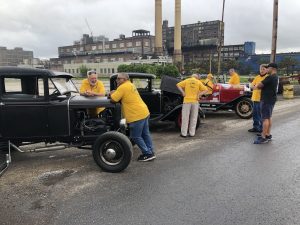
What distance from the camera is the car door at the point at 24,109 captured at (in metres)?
5.95

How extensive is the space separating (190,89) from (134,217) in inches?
209

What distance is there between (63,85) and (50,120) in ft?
2.81

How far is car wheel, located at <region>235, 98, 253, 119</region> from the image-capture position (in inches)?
471

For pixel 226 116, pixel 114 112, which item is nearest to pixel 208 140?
pixel 114 112

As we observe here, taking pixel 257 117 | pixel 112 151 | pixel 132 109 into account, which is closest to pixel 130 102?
pixel 132 109

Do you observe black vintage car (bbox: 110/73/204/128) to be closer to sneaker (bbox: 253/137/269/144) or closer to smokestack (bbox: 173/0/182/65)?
sneaker (bbox: 253/137/269/144)

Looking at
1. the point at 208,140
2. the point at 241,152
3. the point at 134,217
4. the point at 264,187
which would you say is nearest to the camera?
the point at 134,217

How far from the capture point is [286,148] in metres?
7.45

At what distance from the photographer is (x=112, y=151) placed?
5848mm

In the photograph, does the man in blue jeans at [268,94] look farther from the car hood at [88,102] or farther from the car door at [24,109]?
the car door at [24,109]

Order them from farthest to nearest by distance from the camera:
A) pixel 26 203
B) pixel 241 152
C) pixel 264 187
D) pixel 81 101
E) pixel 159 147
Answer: pixel 159 147
pixel 241 152
pixel 81 101
pixel 264 187
pixel 26 203

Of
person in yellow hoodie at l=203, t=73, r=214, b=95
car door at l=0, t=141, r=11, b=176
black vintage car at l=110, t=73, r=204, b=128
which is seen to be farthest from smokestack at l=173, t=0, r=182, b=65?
car door at l=0, t=141, r=11, b=176

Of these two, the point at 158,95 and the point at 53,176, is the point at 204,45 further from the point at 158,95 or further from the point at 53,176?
the point at 53,176

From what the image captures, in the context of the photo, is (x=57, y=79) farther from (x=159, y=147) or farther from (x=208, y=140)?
(x=208, y=140)
